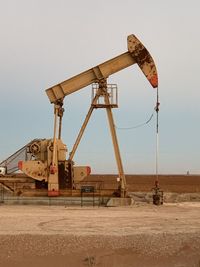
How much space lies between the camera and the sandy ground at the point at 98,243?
408 inches

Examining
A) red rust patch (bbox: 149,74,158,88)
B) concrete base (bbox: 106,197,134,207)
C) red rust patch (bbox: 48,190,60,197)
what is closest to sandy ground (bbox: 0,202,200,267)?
concrete base (bbox: 106,197,134,207)

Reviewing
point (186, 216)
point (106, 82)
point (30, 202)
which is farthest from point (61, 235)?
point (106, 82)

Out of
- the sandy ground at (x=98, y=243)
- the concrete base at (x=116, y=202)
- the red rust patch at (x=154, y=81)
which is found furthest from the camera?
the red rust patch at (x=154, y=81)

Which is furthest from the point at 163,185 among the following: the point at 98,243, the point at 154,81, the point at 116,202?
the point at 98,243

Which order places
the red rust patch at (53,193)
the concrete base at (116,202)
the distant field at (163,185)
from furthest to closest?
the distant field at (163,185)
the red rust patch at (53,193)
the concrete base at (116,202)

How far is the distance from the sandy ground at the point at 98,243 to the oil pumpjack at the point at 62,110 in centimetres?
568

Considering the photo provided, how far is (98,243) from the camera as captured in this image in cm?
1087

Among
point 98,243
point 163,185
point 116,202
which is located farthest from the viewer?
point 163,185

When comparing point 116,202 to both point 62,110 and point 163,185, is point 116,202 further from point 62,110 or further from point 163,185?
point 163,185

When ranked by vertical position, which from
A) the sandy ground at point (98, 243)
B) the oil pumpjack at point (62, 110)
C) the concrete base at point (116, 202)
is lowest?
the sandy ground at point (98, 243)

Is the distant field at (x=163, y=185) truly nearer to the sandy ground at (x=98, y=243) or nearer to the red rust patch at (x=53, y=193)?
the red rust patch at (x=53, y=193)

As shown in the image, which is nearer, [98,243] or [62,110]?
[98,243]


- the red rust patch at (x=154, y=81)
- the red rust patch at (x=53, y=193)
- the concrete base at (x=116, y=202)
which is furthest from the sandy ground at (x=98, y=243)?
the red rust patch at (x=154, y=81)

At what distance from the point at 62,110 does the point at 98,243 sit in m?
9.53
